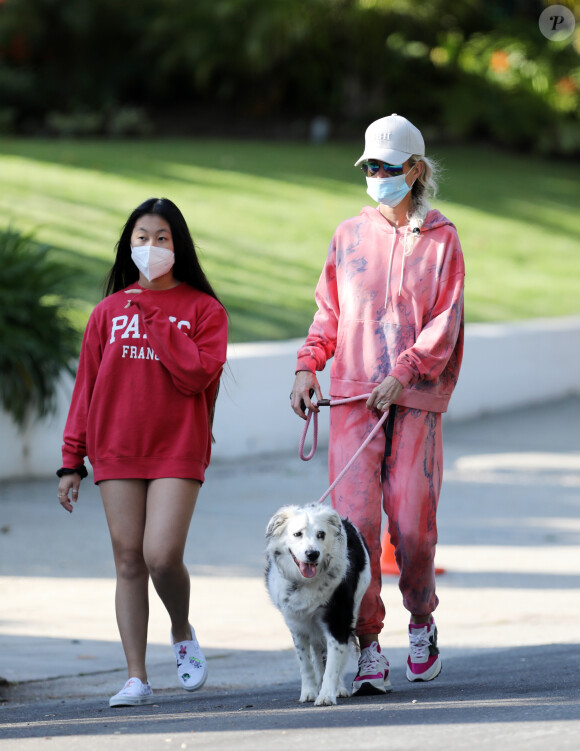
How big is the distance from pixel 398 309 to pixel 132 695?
1802mm

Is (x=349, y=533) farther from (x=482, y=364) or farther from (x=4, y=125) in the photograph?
(x=4, y=125)

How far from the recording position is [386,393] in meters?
4.61

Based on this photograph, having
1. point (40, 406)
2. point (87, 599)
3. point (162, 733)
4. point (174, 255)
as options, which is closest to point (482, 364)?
point (40, 406)

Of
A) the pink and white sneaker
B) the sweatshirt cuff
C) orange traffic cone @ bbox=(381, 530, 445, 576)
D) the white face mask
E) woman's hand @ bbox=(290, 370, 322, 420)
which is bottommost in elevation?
orange traffic cone @ bbox=(381, 530, 445, 576)

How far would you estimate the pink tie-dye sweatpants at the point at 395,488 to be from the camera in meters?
4.76

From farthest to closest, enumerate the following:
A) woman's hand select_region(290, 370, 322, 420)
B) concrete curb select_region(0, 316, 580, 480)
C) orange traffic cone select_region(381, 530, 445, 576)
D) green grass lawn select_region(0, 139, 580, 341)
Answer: green grass lawn select_region(0, 139, 580, 341), concrete curb select_region(0, 316, 580, 480), orange traffic cone select_region(381, 530, 445, 576), woman's hand select_region(290, 370, 322, 420)

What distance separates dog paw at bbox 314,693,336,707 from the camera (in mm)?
4469

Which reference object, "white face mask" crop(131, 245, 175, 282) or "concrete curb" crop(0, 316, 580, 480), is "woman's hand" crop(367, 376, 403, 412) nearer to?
"white face mask" crop(131, 245, 175, 282)

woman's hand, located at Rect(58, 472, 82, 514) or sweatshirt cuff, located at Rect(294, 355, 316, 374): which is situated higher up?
sweatshirt cuff, located at Rect(294, 355, 316, 374)

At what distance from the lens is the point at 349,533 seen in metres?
4.65

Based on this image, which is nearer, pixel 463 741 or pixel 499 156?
pixel 463 741

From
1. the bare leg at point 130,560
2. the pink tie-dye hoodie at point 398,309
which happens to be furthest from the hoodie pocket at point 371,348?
the bare leg at point 130,560

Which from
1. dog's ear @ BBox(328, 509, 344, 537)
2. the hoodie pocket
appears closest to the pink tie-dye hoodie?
the hoodie pocket

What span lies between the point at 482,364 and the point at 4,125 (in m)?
14.3
